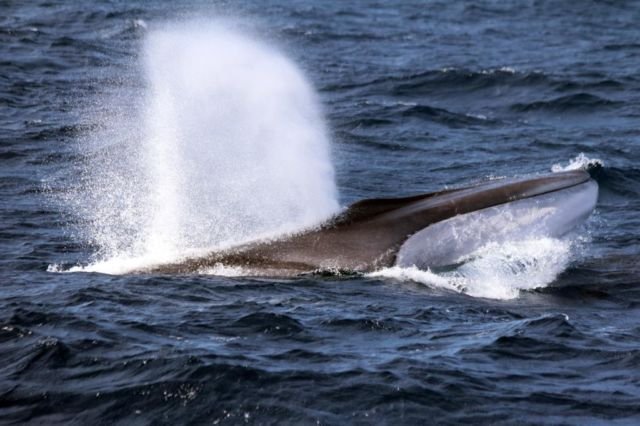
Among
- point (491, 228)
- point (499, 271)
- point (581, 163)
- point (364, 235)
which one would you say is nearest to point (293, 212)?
point (364, 235)

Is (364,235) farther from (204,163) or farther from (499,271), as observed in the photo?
(204,163)

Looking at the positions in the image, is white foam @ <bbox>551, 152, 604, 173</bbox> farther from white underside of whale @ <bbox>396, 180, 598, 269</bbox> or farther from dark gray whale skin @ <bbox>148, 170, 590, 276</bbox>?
dark gray whale skin @ <bbox>148, 170, 590, 276</bbox>

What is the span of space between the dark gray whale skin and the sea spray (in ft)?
1.82

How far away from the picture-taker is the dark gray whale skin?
656 inches

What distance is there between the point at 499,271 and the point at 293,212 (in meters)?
4.48

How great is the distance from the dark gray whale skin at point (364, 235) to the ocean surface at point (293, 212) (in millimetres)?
361

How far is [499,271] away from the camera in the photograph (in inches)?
675

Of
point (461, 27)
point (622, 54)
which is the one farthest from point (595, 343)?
point (461, 27)

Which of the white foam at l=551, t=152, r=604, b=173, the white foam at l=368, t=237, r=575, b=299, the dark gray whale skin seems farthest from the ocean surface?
the dark gray whale skin

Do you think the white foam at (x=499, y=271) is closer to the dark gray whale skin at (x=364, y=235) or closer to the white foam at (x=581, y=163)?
the dark gray whale skin at (x=364, y=235)

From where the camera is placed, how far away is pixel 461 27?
4656 cm

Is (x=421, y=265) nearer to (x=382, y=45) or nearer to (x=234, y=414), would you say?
(x=234, y=414)

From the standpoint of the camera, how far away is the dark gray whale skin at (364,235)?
16672mm

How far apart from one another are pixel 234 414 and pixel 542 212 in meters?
6.87
